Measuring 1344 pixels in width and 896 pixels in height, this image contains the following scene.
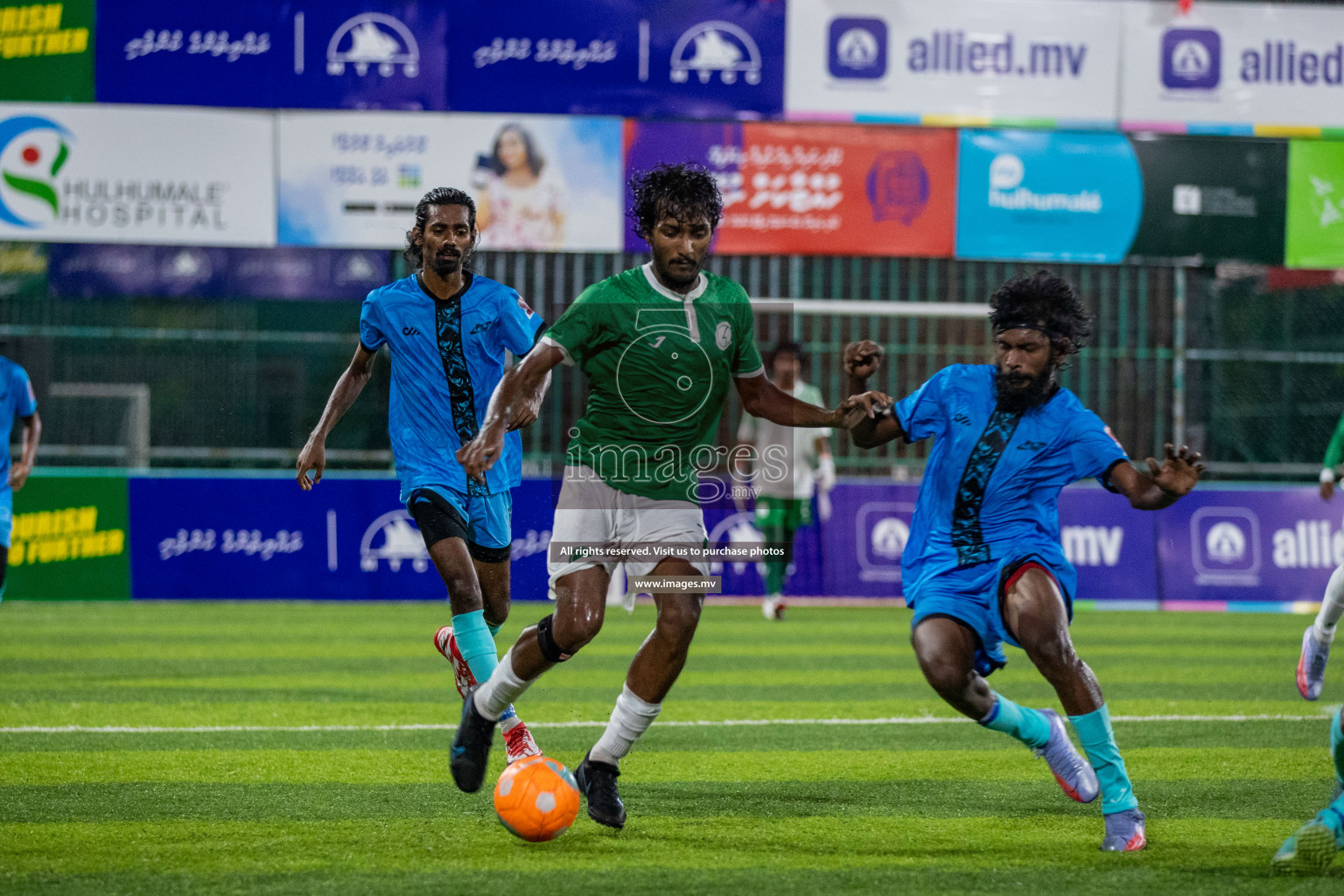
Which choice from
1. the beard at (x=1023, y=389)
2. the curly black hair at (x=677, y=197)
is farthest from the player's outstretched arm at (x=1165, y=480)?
the curly black hair at (x=677, y=197)

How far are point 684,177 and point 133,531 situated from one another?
1169 centimetres

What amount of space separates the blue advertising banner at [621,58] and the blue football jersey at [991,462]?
1189cm

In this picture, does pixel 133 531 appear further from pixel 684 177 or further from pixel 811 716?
pixel 684 177

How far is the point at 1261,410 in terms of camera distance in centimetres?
1762

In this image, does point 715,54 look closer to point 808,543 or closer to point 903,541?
point 808,543

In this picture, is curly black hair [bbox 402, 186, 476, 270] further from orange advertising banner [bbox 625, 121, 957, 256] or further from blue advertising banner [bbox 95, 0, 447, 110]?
blue advertising banner [bbox 95, 0, 447, 110]

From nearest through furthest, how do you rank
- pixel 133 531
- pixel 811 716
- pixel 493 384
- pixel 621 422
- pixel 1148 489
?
1. pixel 1148 489
2. pixel 621 422
3. pixel 493 384
4. pixel 811 716
5. pixel 133 531

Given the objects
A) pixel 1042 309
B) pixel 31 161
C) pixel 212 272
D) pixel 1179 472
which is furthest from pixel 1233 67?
pixel 1179 472

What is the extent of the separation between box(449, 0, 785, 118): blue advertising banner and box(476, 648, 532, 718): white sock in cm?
1196

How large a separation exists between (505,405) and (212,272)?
12598 millimetres

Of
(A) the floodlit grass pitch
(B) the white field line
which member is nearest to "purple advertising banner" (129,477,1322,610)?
(A) the floodlit grass pitch

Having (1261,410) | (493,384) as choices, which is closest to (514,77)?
(1261,410)

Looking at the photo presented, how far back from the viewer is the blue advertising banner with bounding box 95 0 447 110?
16.2m

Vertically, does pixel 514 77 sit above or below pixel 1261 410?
above
